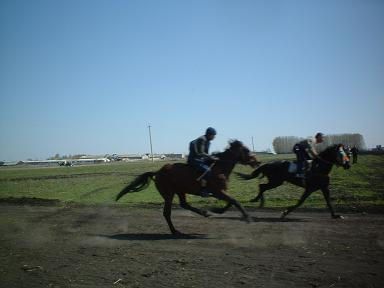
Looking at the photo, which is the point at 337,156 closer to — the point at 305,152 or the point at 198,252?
the point at 305,152

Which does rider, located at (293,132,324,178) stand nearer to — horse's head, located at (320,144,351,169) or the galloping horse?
the galloping horse

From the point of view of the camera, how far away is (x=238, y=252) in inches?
361

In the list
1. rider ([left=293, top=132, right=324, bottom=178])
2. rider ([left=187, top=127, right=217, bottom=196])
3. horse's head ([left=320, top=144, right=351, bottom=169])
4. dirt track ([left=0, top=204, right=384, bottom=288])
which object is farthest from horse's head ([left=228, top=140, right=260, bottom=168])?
horse's head ([left=320, top=144, right=351, bottom=169])

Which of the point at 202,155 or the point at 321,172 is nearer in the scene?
the point at 202,155

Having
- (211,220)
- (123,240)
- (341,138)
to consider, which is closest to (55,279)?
(123,240)

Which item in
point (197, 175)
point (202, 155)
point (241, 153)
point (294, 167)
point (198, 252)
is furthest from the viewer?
point (294, 167)

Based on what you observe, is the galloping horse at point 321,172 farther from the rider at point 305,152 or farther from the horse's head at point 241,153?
the horse's head at point 241,153

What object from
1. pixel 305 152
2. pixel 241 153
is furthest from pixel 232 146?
pixel 305 152

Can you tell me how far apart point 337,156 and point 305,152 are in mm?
1062

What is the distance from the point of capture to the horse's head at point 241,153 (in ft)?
40.7

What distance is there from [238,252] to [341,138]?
97907 mm

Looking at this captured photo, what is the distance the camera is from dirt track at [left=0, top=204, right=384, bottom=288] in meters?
7.39

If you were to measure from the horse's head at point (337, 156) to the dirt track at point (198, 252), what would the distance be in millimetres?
1755

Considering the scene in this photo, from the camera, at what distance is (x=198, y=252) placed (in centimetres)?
941
